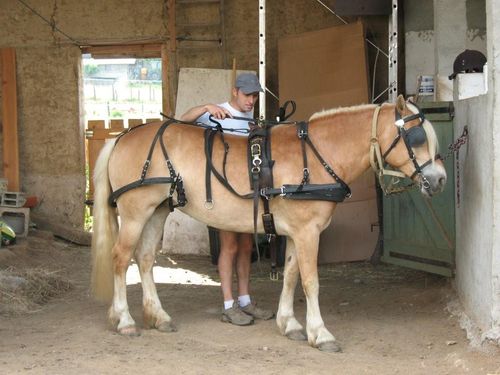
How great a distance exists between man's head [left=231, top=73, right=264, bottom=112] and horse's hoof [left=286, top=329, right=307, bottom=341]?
1.77 m

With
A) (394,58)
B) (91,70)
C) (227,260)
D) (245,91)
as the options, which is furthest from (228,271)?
(91,70)

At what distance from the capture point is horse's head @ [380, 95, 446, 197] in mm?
5199

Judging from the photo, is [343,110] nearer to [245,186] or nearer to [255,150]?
[255,150]

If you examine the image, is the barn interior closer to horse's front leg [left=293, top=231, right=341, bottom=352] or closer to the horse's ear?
the horse's ear

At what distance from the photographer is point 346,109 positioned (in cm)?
557

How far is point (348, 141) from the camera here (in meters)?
5.51

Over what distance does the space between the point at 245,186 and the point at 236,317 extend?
1.17 meters

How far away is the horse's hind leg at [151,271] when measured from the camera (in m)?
6.04

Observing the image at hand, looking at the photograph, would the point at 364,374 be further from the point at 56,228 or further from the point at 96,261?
the point at 56,228

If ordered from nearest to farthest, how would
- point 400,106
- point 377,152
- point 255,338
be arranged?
point 400,106 → point 377,152 → point 255,338

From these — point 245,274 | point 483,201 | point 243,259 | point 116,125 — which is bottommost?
point 245,274

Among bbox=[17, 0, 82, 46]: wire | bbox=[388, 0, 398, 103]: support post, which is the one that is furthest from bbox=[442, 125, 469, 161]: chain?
bbox=[17, 0, 82, 46]: wire

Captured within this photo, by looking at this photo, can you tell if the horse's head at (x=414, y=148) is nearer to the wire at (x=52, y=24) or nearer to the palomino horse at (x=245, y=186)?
the palomino horse at (x=245, y=186)

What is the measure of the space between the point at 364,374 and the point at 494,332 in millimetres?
896
